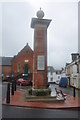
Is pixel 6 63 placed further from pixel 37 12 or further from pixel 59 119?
pixel 59 119

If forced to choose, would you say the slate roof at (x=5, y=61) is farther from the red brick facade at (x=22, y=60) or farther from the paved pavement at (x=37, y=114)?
the paved pavement at (x=37, y=114)

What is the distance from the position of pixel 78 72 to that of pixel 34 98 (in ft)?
70.5

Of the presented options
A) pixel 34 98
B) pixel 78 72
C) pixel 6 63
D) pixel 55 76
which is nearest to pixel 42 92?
pixel 34 98

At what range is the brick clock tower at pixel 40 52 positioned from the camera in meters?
16.4

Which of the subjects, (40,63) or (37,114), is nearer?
(37,114)

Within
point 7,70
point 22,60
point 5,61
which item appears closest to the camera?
point 22,60

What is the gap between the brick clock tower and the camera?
53.9 feet

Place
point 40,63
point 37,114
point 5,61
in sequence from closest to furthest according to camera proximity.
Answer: point 37,114
point 40,63
point 5,61

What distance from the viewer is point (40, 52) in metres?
16.8

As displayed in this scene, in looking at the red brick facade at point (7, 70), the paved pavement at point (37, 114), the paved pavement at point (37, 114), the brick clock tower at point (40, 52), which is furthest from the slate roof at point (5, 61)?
the paved pavement at point (37, 114)

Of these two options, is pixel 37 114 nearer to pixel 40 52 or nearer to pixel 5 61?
pixel 40 52

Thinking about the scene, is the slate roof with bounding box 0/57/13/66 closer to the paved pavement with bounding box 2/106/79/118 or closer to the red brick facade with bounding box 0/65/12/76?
the red brick facade with bounding box 0/65/12/76

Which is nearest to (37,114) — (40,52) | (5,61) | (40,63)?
(40,63)

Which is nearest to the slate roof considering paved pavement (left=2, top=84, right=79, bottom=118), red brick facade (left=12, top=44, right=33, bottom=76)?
red brick facade (left=12, top=44, right=33, bottom=76)
